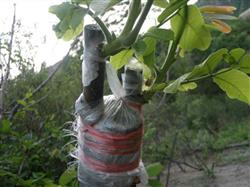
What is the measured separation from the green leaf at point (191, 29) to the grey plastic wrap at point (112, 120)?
98 millimetres

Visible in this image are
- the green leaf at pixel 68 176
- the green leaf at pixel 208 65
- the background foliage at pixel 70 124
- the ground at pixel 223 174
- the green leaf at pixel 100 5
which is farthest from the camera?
the ground at pixel 223 174

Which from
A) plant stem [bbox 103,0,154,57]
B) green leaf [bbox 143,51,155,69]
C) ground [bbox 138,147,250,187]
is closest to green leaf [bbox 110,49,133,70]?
green leaf [bbox 143,51,155,69]

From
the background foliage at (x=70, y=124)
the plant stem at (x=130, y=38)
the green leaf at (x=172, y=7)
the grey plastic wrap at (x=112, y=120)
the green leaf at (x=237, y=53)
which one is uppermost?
the green leaf at (x=172, y=7)

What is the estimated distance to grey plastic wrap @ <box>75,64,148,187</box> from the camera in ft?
2.44

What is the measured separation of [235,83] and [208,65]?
0.06 m

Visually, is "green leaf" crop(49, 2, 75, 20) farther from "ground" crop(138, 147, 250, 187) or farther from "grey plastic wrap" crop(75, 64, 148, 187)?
"ground" crop(138, 147, 250, 187)

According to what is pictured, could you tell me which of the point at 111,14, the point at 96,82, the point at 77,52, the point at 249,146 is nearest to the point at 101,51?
the point at 96,82

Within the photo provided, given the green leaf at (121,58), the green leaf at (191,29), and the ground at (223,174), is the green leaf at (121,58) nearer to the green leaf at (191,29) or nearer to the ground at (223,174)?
the green leaf at (191,29)

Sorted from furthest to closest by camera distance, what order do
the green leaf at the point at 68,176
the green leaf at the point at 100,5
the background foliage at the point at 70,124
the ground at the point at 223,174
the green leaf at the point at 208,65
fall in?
the ground at the point at 223,174 → the background foliage at the point at 70,124 → the green leaf at the point at 68,176 → the green leaf at the point at 208,65 → the green leaf at the point at 100,5

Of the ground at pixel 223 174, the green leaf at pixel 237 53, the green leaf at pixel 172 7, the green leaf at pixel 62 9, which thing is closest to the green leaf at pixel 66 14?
the green leaf at pixel 62 9

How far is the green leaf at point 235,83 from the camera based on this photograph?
80 cm

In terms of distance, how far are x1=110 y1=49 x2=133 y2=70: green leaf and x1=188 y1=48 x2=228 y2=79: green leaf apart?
0.11 m

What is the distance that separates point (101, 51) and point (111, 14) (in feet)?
5.92

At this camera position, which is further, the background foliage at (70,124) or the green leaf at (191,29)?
the background foliage at (70,124)
